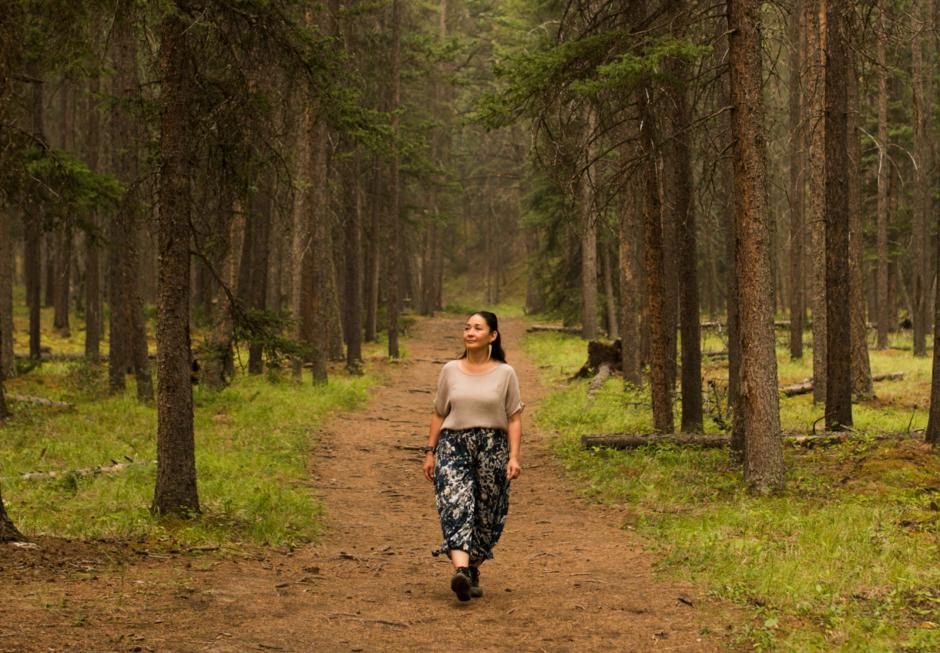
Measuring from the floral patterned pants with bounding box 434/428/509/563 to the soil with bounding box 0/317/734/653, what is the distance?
1.75 ft

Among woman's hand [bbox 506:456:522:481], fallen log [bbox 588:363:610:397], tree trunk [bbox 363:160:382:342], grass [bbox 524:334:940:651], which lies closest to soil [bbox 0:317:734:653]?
grass [bbox 524:334:940:651]

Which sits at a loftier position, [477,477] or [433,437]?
[433,437]

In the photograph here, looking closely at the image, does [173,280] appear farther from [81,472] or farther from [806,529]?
[806,529]

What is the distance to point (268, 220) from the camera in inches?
914

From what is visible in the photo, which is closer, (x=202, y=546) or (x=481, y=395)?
(x=481, y=395)

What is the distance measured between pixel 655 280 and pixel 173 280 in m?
7.79

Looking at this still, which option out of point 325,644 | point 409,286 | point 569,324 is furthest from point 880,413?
point 409,286

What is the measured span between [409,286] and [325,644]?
52.4 m

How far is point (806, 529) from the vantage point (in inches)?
341

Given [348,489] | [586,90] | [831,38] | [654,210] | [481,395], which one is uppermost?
[831,38]

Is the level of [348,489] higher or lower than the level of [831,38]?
lower

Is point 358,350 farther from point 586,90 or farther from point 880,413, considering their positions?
point 586,90

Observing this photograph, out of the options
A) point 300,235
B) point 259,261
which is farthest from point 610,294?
point 259,261

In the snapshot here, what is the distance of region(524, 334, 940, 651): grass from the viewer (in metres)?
6.11
